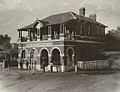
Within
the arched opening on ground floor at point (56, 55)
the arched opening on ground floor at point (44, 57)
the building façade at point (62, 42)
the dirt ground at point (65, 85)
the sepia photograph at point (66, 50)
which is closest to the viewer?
the dirt ground at point (65, 85)

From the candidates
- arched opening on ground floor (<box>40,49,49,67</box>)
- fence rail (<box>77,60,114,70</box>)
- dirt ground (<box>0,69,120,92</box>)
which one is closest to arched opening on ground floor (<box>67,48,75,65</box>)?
fence rail (<box>77,60,114,70</box>)

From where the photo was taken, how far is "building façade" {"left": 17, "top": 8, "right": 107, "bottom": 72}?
1836cm

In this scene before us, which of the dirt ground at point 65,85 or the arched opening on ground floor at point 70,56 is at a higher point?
the arched opening on ground floor at point 70,56

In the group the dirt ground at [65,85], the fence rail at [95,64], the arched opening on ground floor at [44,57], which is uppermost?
the arched opening on ground floor at [44,57]

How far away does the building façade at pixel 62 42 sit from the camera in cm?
1836

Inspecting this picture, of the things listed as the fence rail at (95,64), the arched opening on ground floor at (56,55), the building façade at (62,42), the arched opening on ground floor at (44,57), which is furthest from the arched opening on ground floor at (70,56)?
the arched opening on ground floor at (44,57)

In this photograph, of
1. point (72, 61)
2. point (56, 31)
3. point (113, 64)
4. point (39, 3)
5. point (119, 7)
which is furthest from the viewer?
point (56, 31)

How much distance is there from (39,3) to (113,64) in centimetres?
916

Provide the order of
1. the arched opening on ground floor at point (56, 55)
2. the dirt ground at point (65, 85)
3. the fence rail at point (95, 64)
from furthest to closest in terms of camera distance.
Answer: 1. the arched opening on ground floor at point (56, 55)
2. the fence rail at point (95, 64)
3. the dirt ground at point (65, 85)

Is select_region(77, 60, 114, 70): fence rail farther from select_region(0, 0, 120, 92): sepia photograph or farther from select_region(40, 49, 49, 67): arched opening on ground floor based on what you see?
select_region(40, 49, 49, 67): arched opening on ground floor

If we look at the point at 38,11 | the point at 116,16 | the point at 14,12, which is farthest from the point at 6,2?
the point at 116,16

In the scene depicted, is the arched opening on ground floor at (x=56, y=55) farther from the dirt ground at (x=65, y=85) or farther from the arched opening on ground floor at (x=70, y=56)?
the dirt ground at (x=65, y=85)

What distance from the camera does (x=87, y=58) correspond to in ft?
62.3

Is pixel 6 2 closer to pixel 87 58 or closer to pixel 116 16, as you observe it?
pixel 116 16
